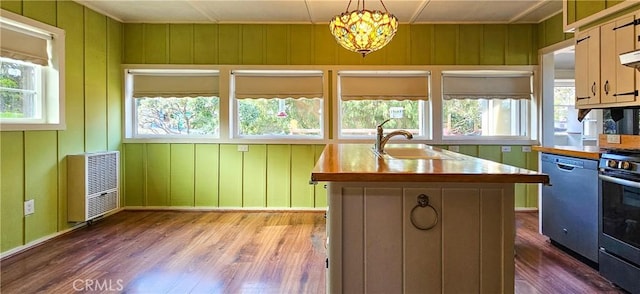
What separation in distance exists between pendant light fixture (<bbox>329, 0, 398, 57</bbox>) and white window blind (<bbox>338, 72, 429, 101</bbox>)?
1.98 metres

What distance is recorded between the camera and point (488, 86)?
→ 4703 millimetres

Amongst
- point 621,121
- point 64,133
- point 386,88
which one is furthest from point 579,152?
point 64,133

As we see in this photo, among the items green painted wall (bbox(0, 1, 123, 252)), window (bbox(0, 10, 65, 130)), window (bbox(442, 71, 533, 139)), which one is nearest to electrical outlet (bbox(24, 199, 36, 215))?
green painted wall (bbox(0, 1, 123, 252))

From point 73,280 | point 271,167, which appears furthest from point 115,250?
point 271,167

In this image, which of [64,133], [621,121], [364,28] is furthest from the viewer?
[64,133]

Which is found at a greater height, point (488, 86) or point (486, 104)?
point (488, 86)

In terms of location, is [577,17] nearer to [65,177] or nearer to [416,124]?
[416,124]

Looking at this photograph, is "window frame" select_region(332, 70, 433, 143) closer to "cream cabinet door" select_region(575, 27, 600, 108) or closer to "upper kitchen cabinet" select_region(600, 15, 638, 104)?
"cream cabinet door" select_region(575, 27, 600, 108)

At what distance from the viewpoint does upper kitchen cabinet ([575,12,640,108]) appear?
2.73 meters

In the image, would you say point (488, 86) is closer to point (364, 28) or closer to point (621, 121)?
point (621, 121)

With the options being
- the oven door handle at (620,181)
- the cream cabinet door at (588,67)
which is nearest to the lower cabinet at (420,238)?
the oven door handle at (620,181)

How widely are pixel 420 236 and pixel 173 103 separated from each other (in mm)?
4075

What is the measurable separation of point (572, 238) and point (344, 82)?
2.87 meters

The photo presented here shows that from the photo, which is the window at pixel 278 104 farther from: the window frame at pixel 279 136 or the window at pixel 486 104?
the window at pixel 486 104
